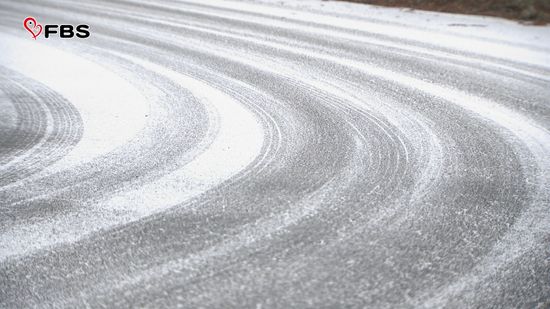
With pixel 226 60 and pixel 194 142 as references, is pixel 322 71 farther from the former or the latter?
pixel 194 142

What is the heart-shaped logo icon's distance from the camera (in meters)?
7.93

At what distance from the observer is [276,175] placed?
134 inches

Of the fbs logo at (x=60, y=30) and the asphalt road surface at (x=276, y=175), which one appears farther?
the fbs logo at (x=60, y=30)

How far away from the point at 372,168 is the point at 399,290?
4.47 feet

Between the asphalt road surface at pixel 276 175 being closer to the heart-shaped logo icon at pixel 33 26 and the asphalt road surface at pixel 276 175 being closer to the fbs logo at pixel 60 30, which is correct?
the fbs logo at pixel 60 30

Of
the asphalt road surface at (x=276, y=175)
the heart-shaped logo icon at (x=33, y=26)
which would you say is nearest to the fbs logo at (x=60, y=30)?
the heart-shaped logo icon at (x=33, y=26)

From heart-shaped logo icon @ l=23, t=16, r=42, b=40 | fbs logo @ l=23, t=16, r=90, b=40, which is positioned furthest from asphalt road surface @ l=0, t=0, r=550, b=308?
heart-shaped logo icon @ l=23, t=16, r=42, b=40

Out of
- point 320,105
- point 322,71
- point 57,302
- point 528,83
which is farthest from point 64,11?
point 57,302

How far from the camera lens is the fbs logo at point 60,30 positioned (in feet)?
25.6

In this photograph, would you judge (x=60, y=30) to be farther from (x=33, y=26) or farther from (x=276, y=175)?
(x=276, y=175)

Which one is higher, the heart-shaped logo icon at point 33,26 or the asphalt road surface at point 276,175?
the heart-shaped logo icon at point 33,26

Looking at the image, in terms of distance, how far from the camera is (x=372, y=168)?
3.52 meters

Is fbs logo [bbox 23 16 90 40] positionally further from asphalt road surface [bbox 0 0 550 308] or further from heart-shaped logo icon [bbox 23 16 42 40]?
asphalt road surface [bbox 0 0 550 308]

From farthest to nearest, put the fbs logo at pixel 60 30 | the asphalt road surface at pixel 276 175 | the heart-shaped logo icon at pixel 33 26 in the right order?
the heart-shaped logo icon at pixel 33 26
the fbs logo at pixel 60 30
the asphalt road surface at pixel 276 175
